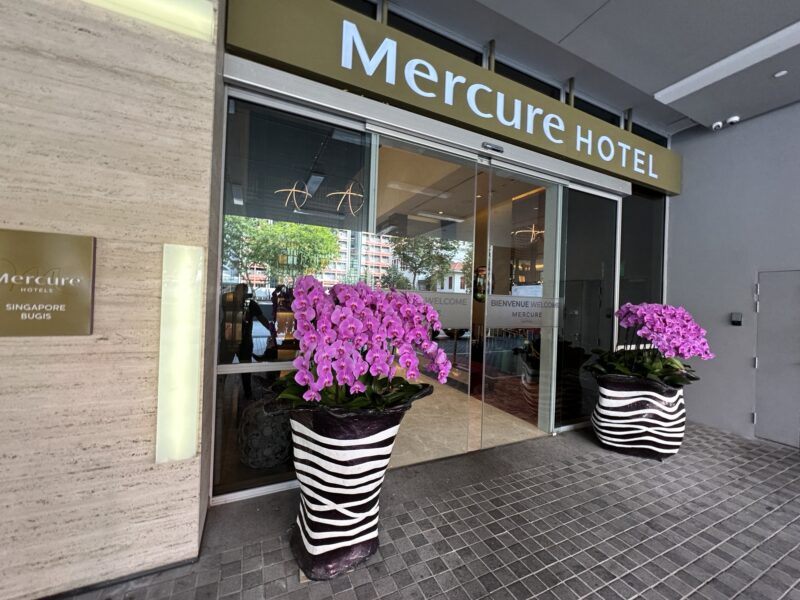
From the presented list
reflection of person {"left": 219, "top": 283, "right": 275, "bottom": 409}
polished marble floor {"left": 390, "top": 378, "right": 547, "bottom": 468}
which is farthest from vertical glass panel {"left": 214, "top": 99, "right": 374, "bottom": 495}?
polished marble floor {"left": 390, "top": 378, "right": 547, "bottom": 468}

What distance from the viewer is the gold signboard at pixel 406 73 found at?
201cm

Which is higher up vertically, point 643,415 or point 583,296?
point 583,296

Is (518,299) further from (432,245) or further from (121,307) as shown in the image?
(121,307)

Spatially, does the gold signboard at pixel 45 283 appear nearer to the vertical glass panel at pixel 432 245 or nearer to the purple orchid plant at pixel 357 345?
the purple orchid plant at pixel 357 345

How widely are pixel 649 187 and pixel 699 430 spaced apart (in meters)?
3.02

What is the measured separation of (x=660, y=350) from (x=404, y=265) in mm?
2563

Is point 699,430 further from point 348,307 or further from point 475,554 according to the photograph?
point 348,307

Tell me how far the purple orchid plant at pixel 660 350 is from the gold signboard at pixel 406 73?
1661 millimetres

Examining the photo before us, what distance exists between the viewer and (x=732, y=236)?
3.84m

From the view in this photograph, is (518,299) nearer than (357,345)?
No

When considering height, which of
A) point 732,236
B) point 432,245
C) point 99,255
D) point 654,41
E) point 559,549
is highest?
point 654,41

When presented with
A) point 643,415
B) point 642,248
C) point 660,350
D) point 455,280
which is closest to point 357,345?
point 455,280

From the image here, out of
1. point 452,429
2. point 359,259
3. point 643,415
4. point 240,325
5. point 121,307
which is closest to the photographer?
point 121,307

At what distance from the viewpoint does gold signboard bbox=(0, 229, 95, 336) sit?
1348 mm
